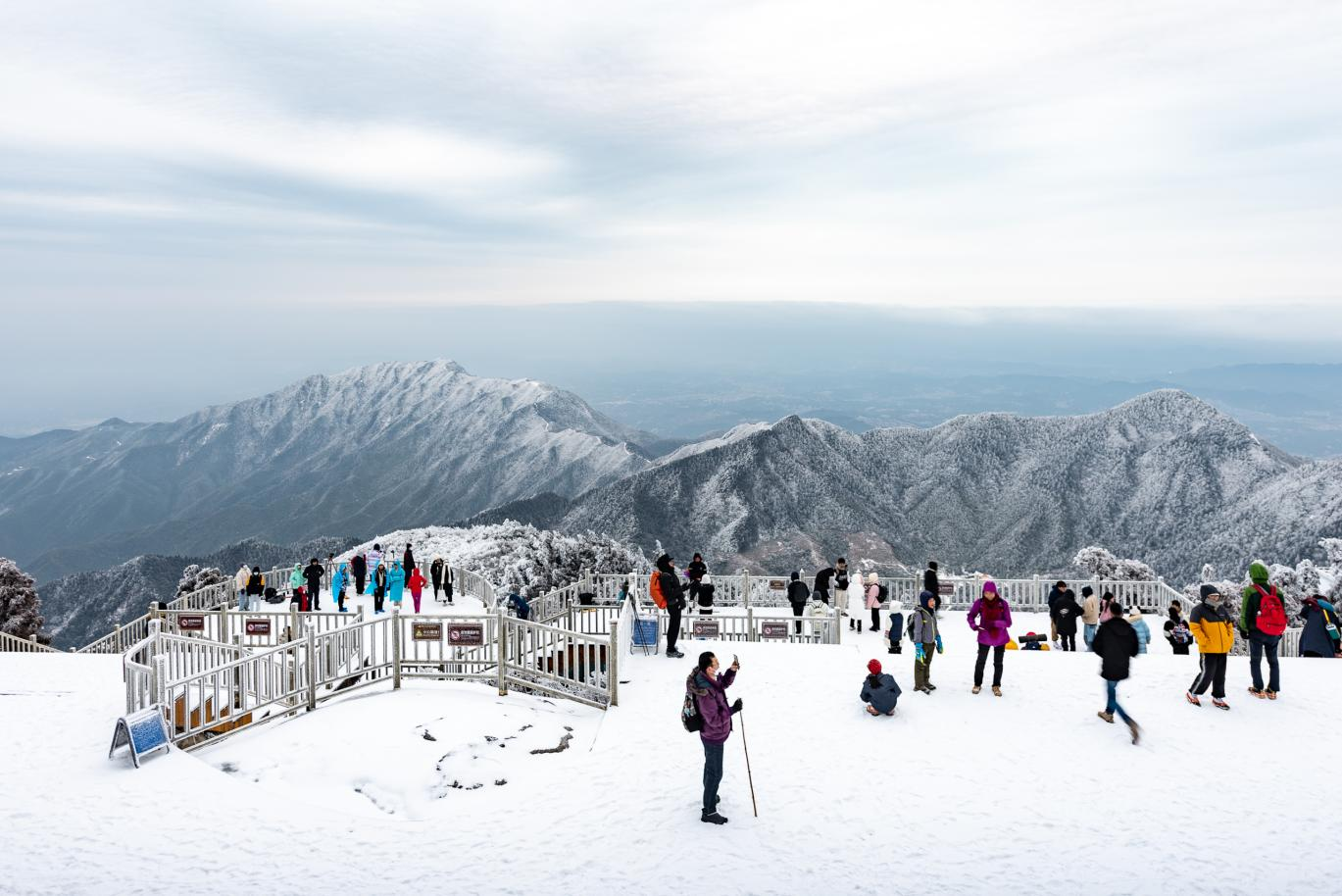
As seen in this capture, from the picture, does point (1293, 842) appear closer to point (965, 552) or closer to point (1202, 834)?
point (1202, 834)

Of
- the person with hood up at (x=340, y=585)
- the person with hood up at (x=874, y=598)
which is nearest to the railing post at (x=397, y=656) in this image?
the person with hood up at (x=874, y=598)

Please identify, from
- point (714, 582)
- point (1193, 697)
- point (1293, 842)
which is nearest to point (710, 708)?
point (1293, 842)

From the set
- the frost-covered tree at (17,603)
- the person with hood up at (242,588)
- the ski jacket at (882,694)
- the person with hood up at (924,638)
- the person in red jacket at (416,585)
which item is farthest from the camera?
the frost-covered tree at (17,603)

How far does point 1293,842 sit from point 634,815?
719 centimetres

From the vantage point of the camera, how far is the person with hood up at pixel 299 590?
2169 centimetres

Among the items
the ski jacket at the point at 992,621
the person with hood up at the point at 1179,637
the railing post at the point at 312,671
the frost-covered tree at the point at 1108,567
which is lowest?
the frost-covered tree at the point at 1108,567

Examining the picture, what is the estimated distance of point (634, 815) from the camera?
391 inches

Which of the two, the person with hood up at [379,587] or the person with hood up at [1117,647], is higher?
the person with hood up at [1117,647]

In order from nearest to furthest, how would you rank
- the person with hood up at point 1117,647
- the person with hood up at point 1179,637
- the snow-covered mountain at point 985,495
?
the person with hood up at point 1117,647
the person with hood up at point 1179,637
the snow-covered mountain at point 985,495

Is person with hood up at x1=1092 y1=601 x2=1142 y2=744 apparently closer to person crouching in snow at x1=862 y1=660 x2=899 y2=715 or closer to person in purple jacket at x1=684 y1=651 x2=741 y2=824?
person crouching in snow at x1=862 y1=660 x2=899 y2=715

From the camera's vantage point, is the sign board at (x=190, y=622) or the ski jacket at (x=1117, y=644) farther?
the sign board at (x=190, y=622)

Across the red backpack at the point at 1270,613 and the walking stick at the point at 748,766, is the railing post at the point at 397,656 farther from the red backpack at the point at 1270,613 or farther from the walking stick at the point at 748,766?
the red backpack at the point at 1270,613

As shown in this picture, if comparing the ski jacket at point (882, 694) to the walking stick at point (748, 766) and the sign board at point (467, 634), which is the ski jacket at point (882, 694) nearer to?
the walking stick at point (748, 766)

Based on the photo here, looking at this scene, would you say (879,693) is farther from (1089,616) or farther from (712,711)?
(1089,616)
